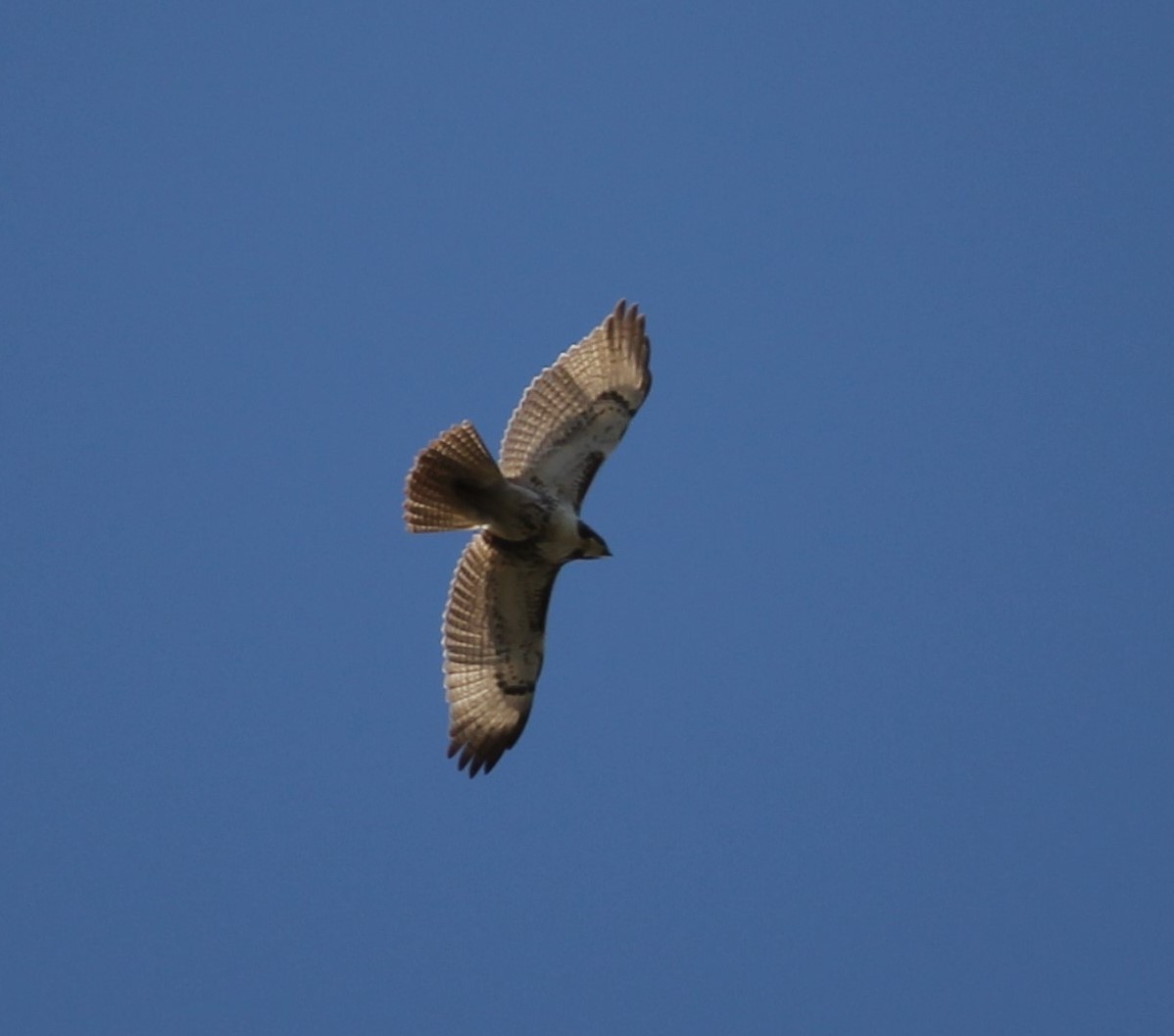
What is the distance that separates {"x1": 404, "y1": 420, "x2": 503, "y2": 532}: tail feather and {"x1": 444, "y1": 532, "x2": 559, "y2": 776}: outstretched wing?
1.89 feet

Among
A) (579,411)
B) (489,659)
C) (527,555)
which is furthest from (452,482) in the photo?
(489,659)

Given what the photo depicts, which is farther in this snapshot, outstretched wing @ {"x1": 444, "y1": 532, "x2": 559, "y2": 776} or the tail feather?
outstretched wing @ {"x1": 444, "y1": 532, "x2": 559, "y2": 776}

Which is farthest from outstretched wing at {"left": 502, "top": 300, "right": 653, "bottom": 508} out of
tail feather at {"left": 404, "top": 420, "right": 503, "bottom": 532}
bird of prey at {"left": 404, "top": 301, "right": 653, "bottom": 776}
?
tail feather at {"left": 404, "top": 420, "right": 503, "bottom": 532}

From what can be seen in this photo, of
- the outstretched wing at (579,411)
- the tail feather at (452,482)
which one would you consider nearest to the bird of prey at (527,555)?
the outstretched wing at (579,411)

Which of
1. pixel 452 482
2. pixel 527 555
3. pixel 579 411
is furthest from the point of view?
pixel 579 411

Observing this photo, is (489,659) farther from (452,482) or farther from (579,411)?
(579,411)

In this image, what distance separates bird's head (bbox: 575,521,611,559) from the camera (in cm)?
1099

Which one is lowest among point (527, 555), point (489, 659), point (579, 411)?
point (489, 659)

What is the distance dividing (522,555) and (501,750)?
1.17m

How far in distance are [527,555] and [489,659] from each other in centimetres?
73

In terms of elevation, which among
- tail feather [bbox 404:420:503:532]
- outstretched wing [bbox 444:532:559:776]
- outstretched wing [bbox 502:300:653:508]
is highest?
outstretched wing [bbox 502:300:653:508]

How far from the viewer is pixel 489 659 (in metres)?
11.4

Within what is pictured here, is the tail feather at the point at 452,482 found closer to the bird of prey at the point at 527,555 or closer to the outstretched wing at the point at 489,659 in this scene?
the bird of prey at the point at 527,555

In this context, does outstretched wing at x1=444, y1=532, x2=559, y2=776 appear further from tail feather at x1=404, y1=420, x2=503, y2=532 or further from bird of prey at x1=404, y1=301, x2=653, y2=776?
tail feather at x1=404, y1=420, x2=503, y2=532
